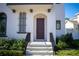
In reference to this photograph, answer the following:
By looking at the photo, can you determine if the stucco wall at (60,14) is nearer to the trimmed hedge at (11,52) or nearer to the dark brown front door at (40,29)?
the dark brown front door at (40,29)

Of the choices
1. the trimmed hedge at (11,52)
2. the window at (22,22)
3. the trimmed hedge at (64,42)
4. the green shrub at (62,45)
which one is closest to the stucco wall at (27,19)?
the window at (22,22)

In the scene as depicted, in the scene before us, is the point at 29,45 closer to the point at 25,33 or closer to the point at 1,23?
the point at 25,33

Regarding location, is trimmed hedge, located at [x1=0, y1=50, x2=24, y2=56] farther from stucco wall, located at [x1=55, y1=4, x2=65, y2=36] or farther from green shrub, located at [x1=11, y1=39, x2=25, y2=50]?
stucco wall, located at [x1=55, y1=4, x2=65, y2=36]

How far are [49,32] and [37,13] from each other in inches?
70.3

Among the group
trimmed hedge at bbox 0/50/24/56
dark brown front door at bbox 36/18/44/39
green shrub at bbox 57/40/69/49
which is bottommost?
trimmed hedge at bbox 0/50/24/56

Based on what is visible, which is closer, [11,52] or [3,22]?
[11,52]

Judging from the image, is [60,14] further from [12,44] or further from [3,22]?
[12,44]

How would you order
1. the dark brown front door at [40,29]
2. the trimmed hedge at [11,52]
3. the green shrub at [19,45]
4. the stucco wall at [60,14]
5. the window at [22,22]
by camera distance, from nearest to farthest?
the trimmed hedge at [11,52] → the green shrub at [19,45] → the window at [22,22] → the dark brown front door at [40,29] → the stucco wall at [60,14]

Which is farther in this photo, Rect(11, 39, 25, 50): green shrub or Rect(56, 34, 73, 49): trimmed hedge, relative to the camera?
Rect(56, 34, 73, 49): trimmed hedge

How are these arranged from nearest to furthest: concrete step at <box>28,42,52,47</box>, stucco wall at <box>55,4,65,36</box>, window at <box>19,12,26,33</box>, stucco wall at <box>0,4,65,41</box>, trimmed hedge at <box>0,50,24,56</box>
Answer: trimmed hedge at <box>0,50,24,56</box> → concrete step at <box>28,42,52,47</box> → stucco wall at <box>0,4,65,41</box> → window at <box>19,12,26,33</box> → stucco wall at <box>55,4,65,36</box>

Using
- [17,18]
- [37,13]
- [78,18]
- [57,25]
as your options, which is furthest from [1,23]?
[78,18]

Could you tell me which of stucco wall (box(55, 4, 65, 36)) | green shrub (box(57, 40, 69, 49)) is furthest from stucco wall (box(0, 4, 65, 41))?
green shrub (box(57, 40, 69, 49))

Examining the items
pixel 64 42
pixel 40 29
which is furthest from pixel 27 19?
pixel 64 42

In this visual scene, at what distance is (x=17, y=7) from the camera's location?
56.5 feet
